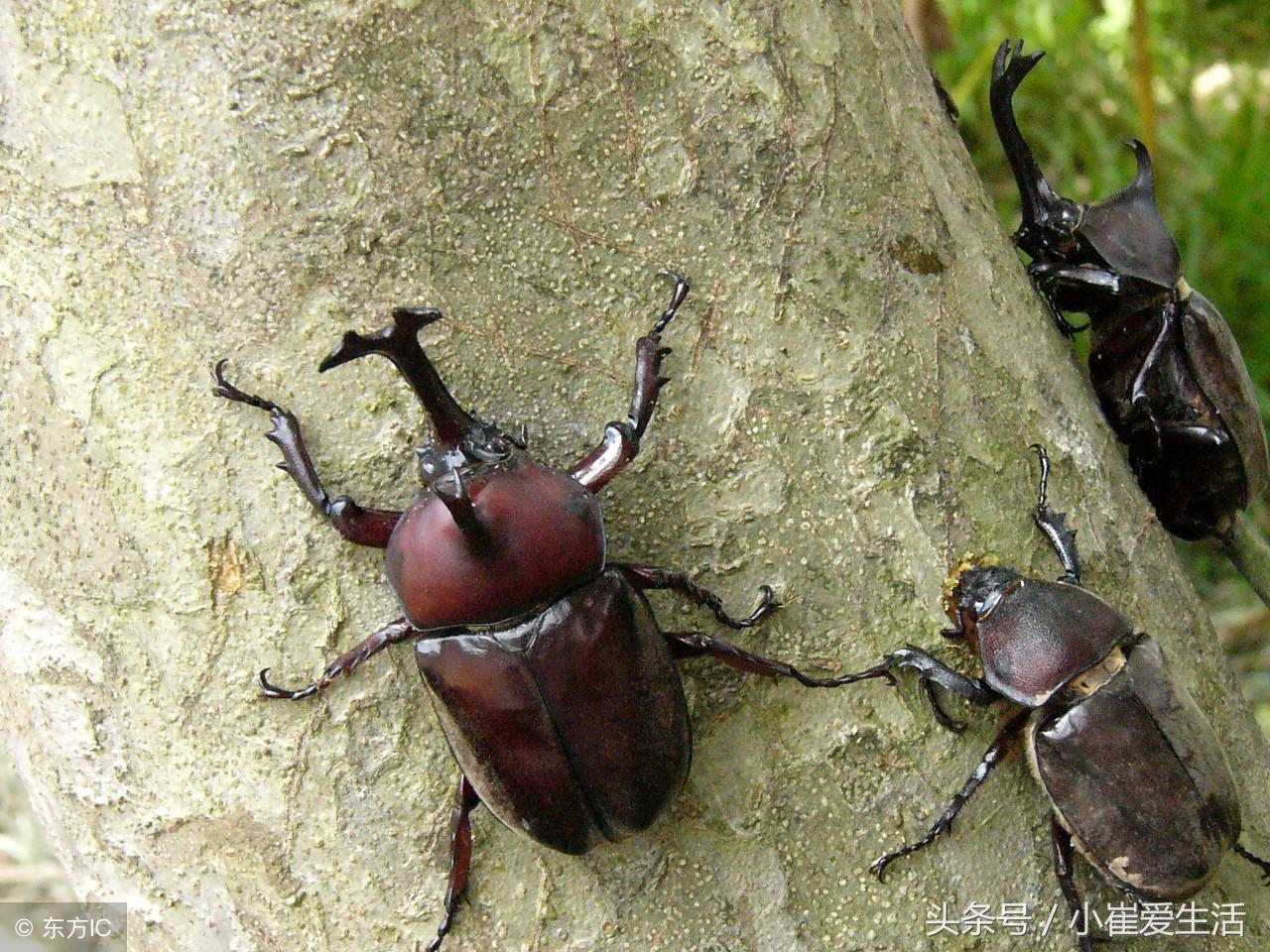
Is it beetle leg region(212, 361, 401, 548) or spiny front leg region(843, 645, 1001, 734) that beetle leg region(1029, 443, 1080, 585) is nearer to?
spiny front leg region(843, 645, 1001, 734)

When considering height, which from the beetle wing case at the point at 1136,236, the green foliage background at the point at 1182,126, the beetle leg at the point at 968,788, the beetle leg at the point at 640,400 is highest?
the beetle leg at the point at 640,400

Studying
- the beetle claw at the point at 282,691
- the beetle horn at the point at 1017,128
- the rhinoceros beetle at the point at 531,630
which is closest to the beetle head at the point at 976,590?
the rhinoceros beetle at the point at 531,630

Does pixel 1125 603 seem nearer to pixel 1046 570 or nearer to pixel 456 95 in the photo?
pixel 1046 570

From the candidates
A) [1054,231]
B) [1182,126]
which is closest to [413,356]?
[1054,231]

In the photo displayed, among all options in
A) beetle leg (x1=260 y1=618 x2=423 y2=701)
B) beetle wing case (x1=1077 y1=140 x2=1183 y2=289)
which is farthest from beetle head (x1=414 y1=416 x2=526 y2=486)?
beetle wing case (x1=1077 y1=140 x2=1183 y2=289)

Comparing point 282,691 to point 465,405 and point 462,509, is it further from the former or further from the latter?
point 465,405

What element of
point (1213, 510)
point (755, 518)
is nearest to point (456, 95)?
point (755, 518)

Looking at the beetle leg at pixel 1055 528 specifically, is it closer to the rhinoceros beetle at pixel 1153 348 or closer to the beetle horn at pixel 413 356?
the beetle horn at pixel 413 356

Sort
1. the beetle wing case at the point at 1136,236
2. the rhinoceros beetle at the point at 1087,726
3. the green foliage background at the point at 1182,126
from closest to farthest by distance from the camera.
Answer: the rhinoceros beetle at the point at 1087,726
the beetle wing case at the point at 1136,236
the green foliage background at the point at 1182,126
